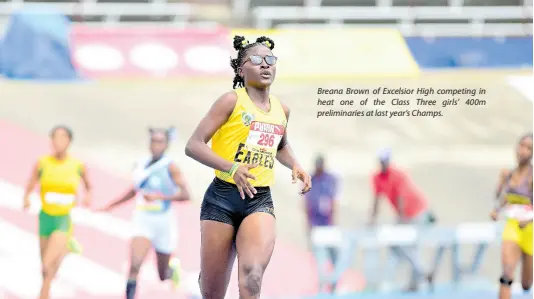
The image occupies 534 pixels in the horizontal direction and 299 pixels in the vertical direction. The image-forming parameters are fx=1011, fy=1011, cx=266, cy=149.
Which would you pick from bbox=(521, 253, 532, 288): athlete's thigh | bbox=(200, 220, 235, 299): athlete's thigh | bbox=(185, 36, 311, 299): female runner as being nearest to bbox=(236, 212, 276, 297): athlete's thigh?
bbox=(185, 36, 311, 299): female runner

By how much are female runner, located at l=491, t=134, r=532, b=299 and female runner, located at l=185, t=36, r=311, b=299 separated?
155 inches

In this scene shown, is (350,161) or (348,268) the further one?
(350,161)

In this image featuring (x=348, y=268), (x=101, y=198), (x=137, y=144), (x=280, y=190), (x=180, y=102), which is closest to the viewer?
(x=348, y=268)

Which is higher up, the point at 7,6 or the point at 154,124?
the point at 7,6

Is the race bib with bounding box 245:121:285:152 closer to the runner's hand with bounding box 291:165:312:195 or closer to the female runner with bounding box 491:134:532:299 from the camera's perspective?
the runner's hand with bounding box 291:165:312:195

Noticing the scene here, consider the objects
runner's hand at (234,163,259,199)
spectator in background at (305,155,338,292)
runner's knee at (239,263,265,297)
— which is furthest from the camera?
spectator in background at (305,155,338,292)

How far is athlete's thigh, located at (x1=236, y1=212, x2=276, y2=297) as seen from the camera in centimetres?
653

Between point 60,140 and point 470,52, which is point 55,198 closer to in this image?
point 60,140

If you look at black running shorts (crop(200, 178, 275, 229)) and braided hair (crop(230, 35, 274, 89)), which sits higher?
braided hair (crop(230, 35, 274, 89))

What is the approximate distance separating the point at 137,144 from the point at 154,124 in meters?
0.94

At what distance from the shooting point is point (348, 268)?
14133 millimetres

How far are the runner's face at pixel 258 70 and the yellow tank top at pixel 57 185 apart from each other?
14.0 feet

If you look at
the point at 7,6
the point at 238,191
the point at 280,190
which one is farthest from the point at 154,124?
the point at 238,191

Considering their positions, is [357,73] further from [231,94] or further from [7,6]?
[231,94]
